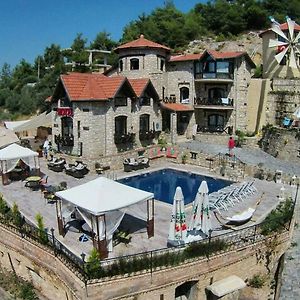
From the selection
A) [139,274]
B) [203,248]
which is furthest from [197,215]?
[139,274]

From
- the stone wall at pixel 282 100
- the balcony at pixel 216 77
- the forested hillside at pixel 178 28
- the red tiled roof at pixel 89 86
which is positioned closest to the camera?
the red tiled roof at pixel 89 86

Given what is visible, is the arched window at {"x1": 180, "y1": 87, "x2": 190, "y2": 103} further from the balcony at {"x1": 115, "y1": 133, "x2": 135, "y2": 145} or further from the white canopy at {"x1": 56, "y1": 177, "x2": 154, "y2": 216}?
the white canopy at {"x1": 56, "y1": 177, "x2": 154, "y2": 216}

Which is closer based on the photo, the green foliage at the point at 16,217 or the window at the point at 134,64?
the green foliage at the point at 16,217

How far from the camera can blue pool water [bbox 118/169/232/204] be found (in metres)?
23.4

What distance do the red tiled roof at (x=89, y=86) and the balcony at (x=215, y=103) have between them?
1068 cm

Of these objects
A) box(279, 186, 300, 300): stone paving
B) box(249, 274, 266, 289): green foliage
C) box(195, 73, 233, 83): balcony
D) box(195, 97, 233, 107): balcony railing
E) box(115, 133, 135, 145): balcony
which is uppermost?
box(195, 73, 233, 83): balcony

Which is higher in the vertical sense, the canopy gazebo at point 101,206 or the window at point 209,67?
the window at point 209,67

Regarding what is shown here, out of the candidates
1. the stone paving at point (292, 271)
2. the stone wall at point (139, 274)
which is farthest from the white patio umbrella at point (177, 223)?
the stone paving at point (292, 271)

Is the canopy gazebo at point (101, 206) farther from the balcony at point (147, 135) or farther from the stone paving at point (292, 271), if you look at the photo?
the balcony at point (147, 135)

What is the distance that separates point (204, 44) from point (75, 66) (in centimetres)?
2339

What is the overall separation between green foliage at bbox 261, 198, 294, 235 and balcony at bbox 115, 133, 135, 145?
49.9 feet

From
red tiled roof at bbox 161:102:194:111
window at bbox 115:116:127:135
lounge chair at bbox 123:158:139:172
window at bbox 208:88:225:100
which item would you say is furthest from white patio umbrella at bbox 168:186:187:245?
window at bbox 208:88:225:100

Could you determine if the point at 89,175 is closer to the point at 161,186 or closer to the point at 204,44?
the point at 161,186

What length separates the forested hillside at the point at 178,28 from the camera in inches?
2484
